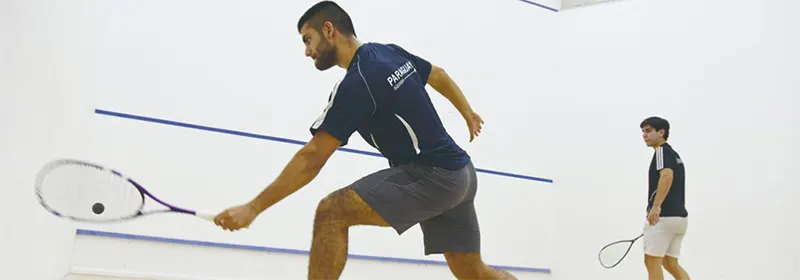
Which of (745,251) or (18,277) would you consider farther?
(745,251)

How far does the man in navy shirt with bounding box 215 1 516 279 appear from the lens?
186cm

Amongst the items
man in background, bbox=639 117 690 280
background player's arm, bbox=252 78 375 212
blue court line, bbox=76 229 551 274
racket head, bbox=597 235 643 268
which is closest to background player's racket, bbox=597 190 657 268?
racket head, bbox=597 235 643 268

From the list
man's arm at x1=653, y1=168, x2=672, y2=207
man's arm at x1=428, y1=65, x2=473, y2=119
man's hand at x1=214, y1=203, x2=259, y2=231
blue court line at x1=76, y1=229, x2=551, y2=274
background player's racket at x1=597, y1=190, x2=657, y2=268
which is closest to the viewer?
man's hand at x1=214, y1=203, x2=259, y2=231

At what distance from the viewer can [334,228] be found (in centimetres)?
189

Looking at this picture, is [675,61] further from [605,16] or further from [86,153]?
[86,153]

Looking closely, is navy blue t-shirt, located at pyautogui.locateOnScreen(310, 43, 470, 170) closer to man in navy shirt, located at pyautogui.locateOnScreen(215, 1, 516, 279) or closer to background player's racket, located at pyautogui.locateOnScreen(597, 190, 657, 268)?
man in navy shirt, located at pyautogui.locateOnScreen(215, 1, 516, 279)

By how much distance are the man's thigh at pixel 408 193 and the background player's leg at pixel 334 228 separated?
1.0 inches

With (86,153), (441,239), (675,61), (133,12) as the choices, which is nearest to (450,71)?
(675,61)

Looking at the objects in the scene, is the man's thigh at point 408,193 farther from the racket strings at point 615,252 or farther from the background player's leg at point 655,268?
the racket strings at point 615,252

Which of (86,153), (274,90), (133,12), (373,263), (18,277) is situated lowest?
(373,263)

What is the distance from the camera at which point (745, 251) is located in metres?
3.99

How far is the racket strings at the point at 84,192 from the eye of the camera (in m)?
1.96

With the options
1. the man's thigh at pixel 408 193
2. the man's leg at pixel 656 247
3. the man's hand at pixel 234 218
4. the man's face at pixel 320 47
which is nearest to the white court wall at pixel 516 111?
the man's leg at pixel 656 247

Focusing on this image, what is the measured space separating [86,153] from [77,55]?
54 centimetres
